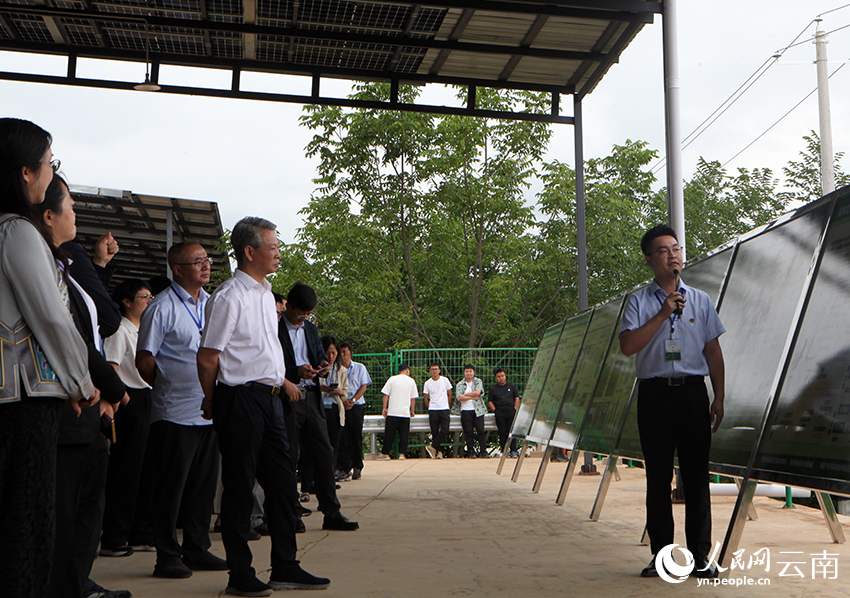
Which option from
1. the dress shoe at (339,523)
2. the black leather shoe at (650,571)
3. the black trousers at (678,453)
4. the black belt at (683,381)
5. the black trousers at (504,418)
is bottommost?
the dress shoe at (339,523)

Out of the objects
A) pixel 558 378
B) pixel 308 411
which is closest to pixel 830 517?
pixel 308 411

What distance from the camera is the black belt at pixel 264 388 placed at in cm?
400

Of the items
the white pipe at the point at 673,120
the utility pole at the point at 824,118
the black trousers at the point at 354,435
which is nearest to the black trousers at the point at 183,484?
the white pipe at the point at 673,120

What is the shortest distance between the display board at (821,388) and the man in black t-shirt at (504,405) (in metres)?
13.7

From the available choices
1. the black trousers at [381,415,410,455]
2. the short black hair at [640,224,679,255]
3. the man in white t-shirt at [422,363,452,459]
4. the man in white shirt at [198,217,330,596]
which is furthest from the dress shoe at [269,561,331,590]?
the man in white t-shirt at [422,363,452,459]

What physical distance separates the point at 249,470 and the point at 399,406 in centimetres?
1286

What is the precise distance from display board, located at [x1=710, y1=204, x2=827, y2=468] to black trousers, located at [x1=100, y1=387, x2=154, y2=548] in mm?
3561

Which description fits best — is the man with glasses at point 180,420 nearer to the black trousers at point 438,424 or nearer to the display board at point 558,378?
the display board at point 558,378

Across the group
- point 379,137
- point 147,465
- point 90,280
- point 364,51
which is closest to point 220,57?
point 364,51

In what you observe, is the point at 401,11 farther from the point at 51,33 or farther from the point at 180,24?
the point at 51,33

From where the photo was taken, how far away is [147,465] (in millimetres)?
5480

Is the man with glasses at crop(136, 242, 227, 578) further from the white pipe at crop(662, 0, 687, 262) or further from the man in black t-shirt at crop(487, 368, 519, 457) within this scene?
the man in black t-shirt at crop(487, 368, 519, 457)

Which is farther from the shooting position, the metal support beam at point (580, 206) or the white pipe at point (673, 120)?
the metal support beam at point (580, 206)

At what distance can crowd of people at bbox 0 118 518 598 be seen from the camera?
2438 mm
